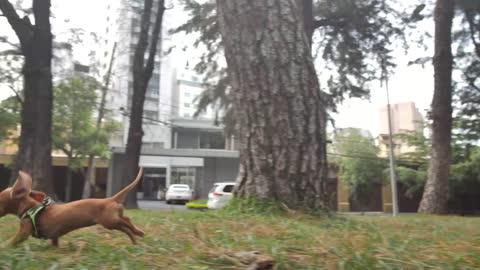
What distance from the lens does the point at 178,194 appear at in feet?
119

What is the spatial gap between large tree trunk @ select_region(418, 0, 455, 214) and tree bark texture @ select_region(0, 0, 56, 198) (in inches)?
406

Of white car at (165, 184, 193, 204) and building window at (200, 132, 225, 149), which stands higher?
building window at (200, 132, 225, 149)

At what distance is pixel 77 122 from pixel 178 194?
9.01 m

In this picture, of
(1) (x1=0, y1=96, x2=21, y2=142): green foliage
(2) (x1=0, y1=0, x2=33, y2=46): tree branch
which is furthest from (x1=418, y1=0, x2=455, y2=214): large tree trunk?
(1) (x1=0, y1=96, x2=21, y2=142): green foliage

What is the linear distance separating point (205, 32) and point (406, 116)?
37.9 metres

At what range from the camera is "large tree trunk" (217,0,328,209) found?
5280 millimetres

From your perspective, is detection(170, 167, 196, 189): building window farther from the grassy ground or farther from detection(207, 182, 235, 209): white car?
the grassy ground

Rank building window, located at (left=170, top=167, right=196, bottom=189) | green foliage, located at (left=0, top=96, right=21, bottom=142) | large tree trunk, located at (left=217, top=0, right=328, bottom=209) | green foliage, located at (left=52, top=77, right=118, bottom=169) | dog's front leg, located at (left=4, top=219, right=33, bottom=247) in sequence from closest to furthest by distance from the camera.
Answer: dog's front leg, located at (left=4, top=219, right=33, bottom=247) < large tree trunk, located at (left=217, top=0, right=328, bottom=209) < green foliage, located at (left=0, top=96, right=21, bottom=142) < green foliage, located at (left=52, top=77, right=118, bottom=169) < building window, located at (left=170, top=167, right=196, bottom=189)

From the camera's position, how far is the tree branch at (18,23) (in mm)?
13047

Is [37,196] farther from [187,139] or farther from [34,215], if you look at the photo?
[187,139]

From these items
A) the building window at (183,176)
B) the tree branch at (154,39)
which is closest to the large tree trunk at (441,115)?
the tree branch at (154,39)

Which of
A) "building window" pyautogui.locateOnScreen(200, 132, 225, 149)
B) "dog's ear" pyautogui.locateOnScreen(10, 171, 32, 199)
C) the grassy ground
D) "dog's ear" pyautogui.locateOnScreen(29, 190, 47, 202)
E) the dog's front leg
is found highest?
"building window" pyautogui.locateOnScreen(200, 132, 225, 149)

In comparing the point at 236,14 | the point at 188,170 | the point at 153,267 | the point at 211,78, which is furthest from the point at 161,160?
the point at 153,267

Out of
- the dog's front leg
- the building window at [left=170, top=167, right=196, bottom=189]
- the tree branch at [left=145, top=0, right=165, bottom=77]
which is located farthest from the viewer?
the building window at [left=170, top=167, right=196, bottom=189]
